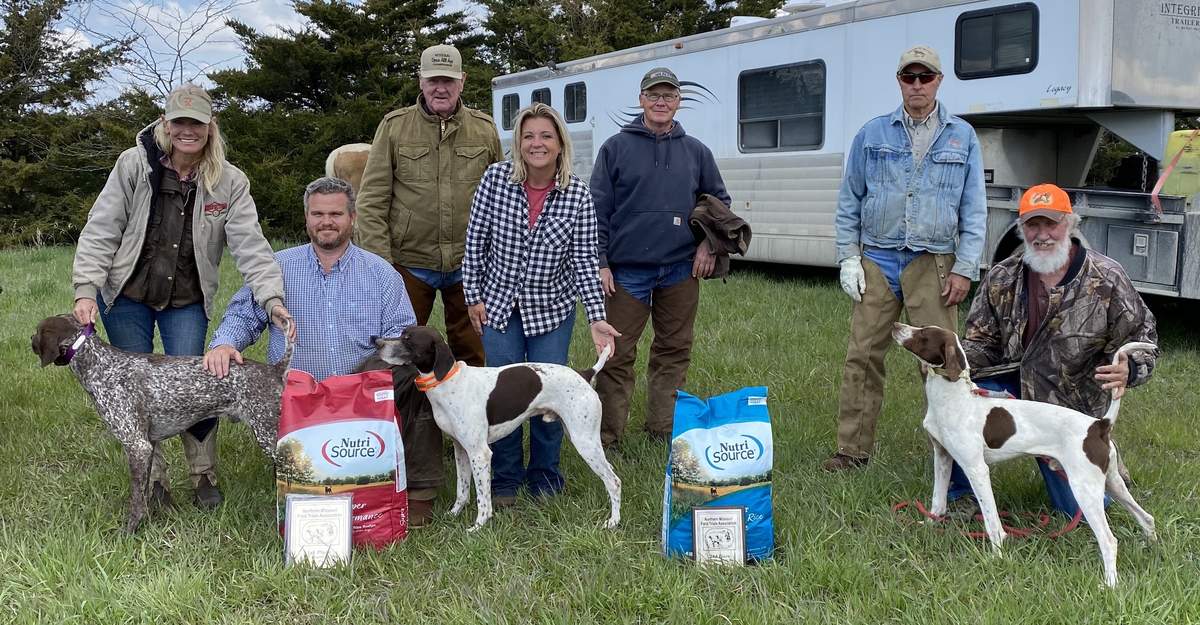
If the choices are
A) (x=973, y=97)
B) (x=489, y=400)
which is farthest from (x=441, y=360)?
(x=973, y=97)

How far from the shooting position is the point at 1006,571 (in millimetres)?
3176

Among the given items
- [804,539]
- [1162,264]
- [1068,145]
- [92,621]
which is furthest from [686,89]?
[92,621]

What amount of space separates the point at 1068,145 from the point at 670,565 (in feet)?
21.7

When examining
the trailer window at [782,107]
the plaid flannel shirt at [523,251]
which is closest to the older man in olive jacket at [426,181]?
the plaid flannel shirt at [523,251]

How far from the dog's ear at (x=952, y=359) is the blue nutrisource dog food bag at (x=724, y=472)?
0.73 metres

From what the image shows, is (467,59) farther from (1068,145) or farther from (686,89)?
(1068,145)

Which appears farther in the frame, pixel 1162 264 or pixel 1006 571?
pixel 1162 264

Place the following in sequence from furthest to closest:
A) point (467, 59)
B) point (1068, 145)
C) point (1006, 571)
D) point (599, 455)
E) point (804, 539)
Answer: point (467, 59)
point (1068, 145)
point (599, 455)
point (804, 539)
point (1006, 571)

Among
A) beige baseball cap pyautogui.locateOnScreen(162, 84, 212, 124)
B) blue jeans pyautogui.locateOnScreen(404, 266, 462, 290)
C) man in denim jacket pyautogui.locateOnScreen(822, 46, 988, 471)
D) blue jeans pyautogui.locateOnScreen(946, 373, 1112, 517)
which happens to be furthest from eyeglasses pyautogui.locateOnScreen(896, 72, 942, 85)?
beige baseball cap pyautogui.locateOnScreen(162, 84, 212, 124)

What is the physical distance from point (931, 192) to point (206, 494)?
3.52 m

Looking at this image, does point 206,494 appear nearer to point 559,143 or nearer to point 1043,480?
point 559,143

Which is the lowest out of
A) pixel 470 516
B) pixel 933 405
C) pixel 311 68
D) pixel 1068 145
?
pixel 470 516

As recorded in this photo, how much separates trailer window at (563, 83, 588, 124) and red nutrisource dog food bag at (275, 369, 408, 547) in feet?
29.8

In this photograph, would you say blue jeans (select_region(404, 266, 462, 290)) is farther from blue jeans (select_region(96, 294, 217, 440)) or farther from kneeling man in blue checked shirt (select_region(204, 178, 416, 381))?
blue jeans (select_region(96, 294, 217, 440))
